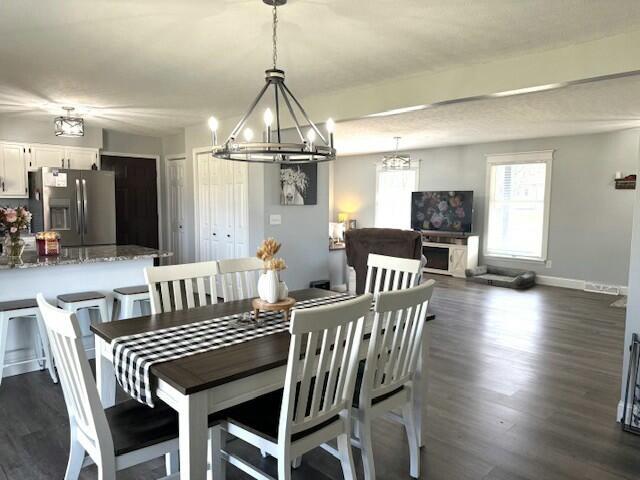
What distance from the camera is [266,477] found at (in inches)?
73.1

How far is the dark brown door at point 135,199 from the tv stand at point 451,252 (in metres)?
5.03

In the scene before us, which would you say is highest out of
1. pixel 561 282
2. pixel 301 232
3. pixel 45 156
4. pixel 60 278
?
pixel 45 156

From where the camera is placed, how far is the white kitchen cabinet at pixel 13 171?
580 centimetres

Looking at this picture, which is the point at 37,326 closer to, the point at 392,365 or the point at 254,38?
the point at 254,38

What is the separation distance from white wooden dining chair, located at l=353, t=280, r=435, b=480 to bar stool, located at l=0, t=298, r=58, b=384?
2565 mm

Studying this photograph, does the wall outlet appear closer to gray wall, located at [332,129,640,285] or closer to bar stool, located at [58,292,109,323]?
bar stool, located at [58,292,109,323]

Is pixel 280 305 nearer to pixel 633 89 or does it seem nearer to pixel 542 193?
pixel 633 89

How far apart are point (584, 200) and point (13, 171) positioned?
8296mm

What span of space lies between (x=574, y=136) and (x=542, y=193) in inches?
39.7

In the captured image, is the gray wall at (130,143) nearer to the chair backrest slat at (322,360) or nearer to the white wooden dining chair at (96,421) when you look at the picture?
the white wooden dining chair at (96,421)

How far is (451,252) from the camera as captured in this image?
816 centimetres

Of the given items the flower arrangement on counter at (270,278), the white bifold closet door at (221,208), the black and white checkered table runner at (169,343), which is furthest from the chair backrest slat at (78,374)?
the white bifold closet door at (221,208)

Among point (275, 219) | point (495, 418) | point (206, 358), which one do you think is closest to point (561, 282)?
point (275, 219)

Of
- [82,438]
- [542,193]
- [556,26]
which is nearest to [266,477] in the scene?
[82,438]
